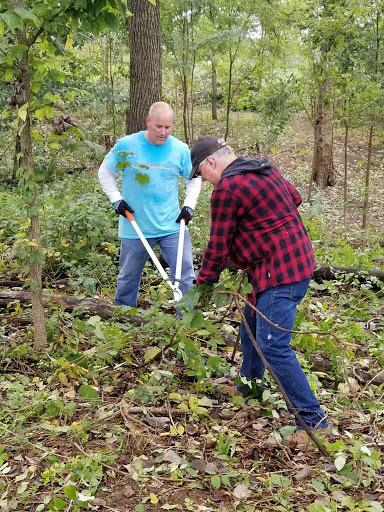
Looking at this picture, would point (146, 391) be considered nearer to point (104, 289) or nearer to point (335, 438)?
point (335, 438)

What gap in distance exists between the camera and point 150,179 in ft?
15.5

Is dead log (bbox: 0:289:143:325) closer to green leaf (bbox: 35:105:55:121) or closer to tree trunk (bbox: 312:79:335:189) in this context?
green leaf (bbox: 35:105:55:121)

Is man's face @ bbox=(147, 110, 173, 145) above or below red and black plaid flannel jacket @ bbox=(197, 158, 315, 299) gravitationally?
above

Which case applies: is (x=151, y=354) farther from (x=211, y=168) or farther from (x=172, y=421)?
(x=211, y=168)

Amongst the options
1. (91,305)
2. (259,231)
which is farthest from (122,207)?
(259,231)

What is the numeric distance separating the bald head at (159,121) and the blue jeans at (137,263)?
84 centimetres

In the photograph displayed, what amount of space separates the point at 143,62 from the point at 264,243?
19.2 feet

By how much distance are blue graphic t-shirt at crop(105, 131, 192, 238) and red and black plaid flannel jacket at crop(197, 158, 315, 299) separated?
1528mm

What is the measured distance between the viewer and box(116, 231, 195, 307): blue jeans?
15.8 feet

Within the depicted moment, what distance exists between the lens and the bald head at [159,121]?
14.6 ft

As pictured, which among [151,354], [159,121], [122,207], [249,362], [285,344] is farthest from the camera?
[122,207]

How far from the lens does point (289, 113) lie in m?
15.9

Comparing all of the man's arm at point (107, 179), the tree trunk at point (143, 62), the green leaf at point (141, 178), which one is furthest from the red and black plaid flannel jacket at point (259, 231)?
the tree trunk at point (143, 62)

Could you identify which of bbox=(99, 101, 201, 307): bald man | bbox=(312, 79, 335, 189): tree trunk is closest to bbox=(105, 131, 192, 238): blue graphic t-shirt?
bbox=(99, 101, 201, 307): bald man
